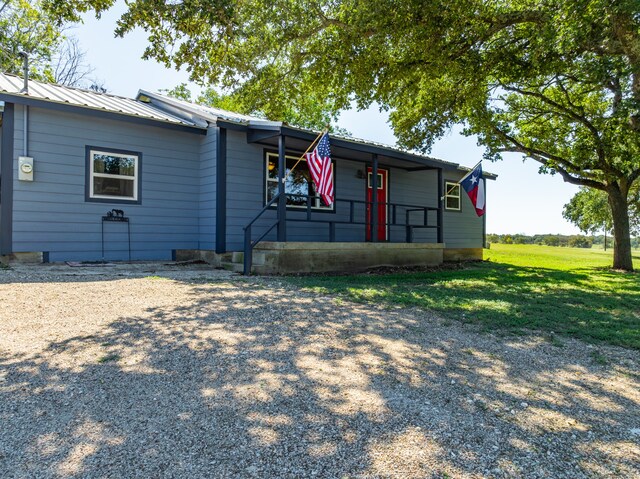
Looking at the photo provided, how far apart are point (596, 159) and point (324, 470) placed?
14353 millimetres

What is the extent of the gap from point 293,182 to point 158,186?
3187 millimetres

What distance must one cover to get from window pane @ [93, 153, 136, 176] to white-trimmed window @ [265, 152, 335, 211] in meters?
2.96

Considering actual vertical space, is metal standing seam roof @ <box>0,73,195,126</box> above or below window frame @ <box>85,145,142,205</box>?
above

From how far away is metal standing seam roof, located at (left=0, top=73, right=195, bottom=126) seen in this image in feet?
25.6

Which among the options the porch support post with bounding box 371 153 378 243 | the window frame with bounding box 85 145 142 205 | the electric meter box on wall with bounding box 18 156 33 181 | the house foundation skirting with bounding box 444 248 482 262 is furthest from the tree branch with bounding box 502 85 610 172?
the electric meter box on wall with bounding box 18 156 33 181

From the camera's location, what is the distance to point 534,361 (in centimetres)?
343

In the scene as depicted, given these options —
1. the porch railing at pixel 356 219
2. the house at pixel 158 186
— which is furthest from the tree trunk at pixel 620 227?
the house at pixel 158 186

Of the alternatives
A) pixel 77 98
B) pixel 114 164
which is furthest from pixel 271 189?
pixel 77 98

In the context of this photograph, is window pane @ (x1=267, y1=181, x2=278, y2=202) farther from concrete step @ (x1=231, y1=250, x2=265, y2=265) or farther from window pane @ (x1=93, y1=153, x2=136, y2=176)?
window pane @ (x1=93, y1=153, x2=136, y2=176)

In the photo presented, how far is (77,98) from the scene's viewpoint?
8656 mm

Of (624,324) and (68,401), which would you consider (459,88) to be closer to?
(624,324)

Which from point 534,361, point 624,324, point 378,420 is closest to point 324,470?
point 378,420

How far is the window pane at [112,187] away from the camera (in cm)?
853

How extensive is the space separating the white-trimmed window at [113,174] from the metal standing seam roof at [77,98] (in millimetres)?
857
